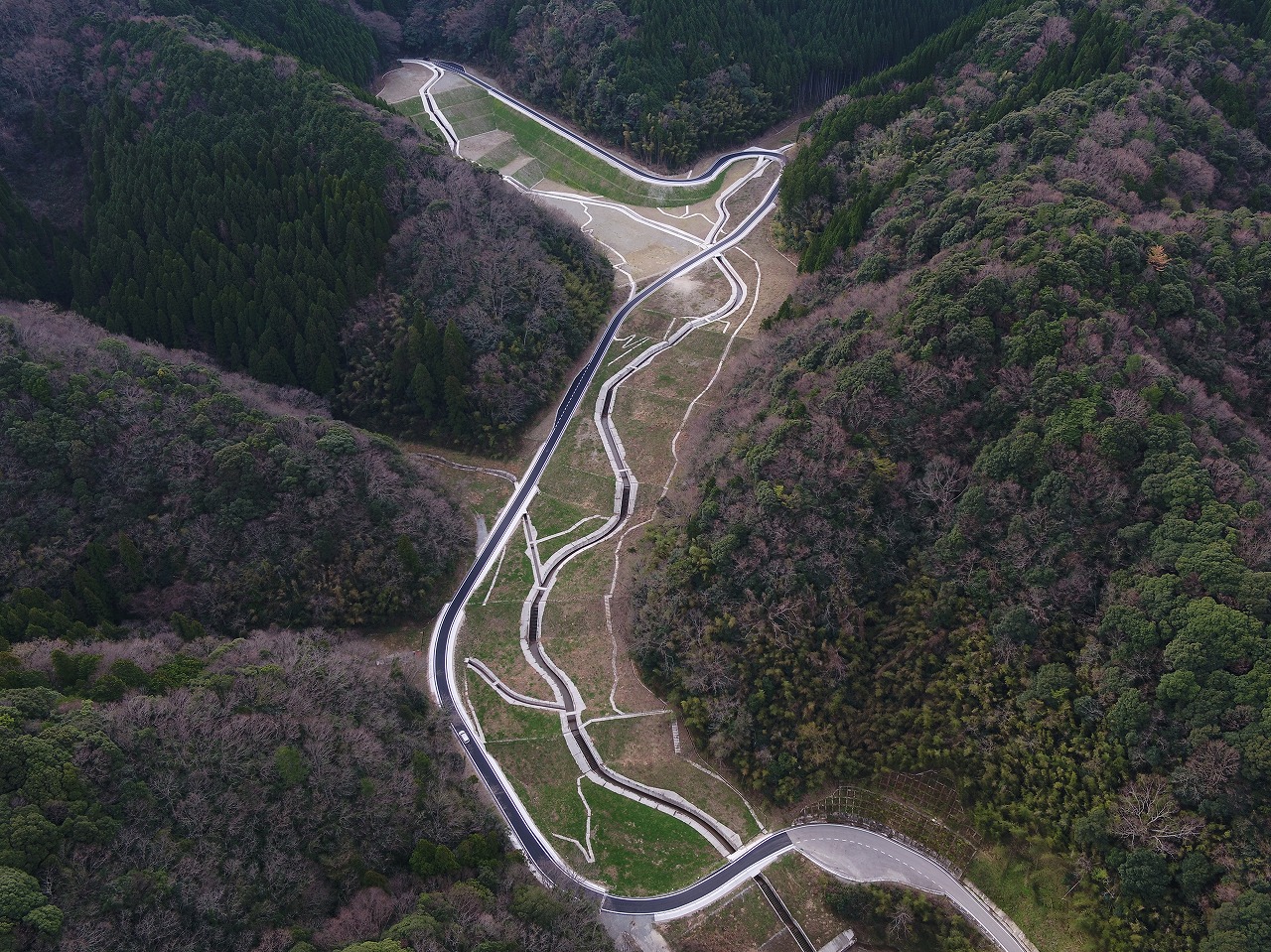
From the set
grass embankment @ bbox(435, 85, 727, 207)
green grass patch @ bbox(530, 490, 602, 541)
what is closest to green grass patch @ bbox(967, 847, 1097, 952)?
green grass patch @ bbox(530, 490, 602, 541)

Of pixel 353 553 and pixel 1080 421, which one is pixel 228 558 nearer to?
pixel 353 553

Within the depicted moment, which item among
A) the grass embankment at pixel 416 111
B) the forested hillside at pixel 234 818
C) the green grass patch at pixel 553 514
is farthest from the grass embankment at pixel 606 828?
the grass embankment at pixel 416 111

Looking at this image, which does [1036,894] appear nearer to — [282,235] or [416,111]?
[282,235]

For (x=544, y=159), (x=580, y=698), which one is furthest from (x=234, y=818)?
(x=544, y=159)

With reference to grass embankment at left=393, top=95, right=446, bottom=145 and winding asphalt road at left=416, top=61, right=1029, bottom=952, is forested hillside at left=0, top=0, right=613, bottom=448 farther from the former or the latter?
grass embankment at left=393, top=95, right=446, bottom=145

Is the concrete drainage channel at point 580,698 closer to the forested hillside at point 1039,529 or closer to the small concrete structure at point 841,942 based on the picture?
the small concrete structure at point 841,942

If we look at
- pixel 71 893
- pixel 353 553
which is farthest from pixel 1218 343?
pixel 71 893
